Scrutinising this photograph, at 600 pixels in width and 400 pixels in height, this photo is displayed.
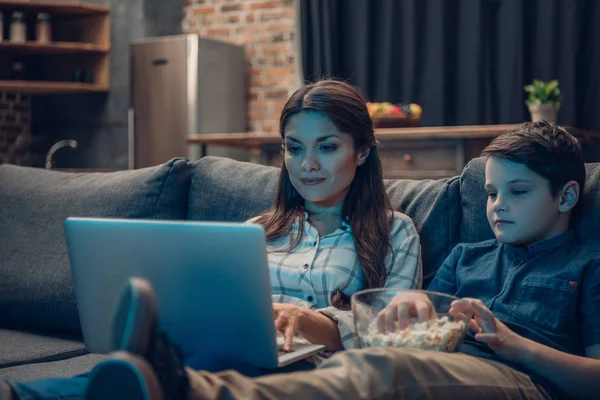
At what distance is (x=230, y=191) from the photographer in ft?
6.38

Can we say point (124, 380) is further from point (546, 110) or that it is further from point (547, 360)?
point (546, 110)

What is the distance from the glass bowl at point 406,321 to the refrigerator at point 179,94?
3837 millimetres

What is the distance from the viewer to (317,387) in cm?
104

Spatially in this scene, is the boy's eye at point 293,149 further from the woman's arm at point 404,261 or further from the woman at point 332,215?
the woman's arm at point 404,261

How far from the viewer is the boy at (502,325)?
988mm

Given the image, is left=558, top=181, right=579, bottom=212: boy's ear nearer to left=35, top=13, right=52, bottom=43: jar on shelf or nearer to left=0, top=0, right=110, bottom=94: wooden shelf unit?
left=0, top=0, right=110, bottom=94: wooden shelf unit

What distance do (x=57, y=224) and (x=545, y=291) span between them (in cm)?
126

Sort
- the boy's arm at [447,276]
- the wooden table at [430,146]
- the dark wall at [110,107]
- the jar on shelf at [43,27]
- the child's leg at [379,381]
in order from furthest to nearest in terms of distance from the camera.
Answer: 1. the dark wall at [110,107]
2. the jar on shelf at [43,27]
3. the wooden table at [430,146]
4. the boy's arm at [447,276]
5. the child's leg at [379,381]

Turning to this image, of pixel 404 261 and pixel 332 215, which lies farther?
pixel 332 215

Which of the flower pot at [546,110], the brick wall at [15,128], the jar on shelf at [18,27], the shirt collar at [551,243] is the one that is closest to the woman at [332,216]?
the shirt collar at [551,243]

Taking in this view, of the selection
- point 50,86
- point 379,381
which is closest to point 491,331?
point 379,381

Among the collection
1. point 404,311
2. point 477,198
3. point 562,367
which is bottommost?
point 562,367

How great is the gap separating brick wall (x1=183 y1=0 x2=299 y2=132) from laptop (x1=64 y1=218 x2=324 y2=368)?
4155 mm

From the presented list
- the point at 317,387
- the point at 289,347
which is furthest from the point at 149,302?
the point at 289,347
